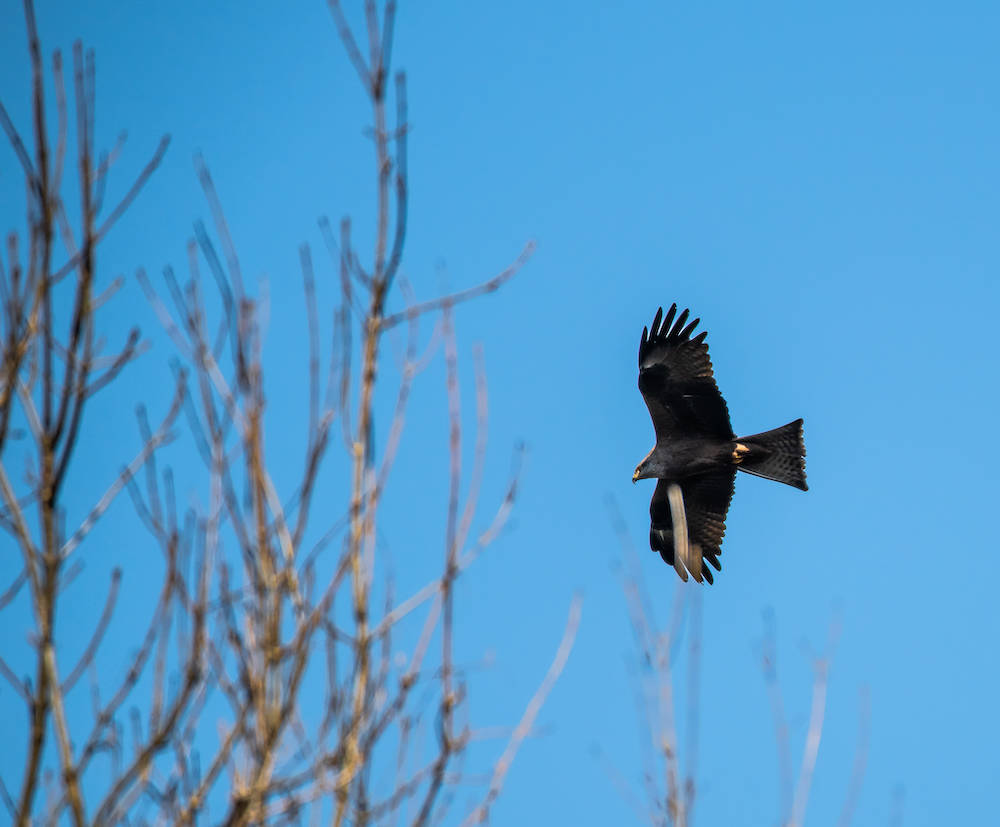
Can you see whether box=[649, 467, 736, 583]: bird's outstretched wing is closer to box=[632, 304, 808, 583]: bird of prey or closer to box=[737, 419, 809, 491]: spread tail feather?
box=[632, 304, 808, 583]: bird of prey

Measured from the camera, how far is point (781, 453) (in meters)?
12.7

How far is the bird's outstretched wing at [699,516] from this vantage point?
1351cm

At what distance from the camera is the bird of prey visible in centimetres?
1241

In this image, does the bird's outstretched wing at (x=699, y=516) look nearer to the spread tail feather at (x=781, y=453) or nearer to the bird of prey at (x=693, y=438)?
the bird of prey at (x=693, y=438)

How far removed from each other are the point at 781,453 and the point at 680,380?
4.53 feet

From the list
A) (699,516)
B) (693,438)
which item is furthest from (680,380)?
(699,516)

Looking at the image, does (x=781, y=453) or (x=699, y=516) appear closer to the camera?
(x=781, y=453)

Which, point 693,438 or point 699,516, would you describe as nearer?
point 693,438

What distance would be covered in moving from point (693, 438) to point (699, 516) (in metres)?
1.28

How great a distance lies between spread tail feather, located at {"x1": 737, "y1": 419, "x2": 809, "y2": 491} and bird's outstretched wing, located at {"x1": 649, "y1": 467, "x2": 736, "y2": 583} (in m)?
0.63

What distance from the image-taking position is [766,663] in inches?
237

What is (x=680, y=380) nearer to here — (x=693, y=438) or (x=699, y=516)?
(x=693, y=438)

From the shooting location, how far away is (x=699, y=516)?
1374cm

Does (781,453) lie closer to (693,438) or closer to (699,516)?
(693,438)
